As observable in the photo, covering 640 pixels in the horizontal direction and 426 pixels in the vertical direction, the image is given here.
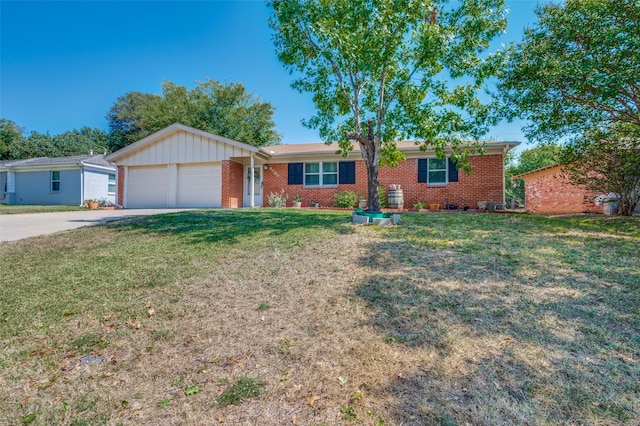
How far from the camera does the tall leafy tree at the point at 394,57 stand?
6.07m

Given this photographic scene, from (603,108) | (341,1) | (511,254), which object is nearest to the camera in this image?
(511,254)

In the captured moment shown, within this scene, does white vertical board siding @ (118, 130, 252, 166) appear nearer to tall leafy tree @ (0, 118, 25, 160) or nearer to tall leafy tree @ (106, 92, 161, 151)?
tall leafy tree @ (106, 92, 161, 151)

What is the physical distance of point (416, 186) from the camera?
43.7ft

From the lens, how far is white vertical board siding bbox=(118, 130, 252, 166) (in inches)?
552

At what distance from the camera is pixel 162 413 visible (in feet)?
6.73

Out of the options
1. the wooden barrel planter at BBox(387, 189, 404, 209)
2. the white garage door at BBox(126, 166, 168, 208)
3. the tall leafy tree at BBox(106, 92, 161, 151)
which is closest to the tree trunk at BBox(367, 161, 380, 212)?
the wooden barrel planter at BBox(387, 189, 404, 209)

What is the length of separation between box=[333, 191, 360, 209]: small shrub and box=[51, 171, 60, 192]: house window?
17.9 m

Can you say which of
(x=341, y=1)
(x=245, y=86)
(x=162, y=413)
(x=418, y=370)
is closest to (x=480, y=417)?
(x=418, y=370)

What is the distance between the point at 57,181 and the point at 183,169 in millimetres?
10681

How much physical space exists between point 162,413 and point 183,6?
42.9ft

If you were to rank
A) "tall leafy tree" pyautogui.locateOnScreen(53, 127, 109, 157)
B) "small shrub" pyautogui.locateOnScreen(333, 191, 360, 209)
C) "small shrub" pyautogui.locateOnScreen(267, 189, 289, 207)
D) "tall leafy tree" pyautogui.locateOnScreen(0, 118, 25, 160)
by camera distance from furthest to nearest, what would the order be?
"tall leafy tree" pyautogui.locateOnScreen(53, 127, 109, 157) < "tall leafy tree" pyautogui.locateOnScreen(0, 118, 25, 160) < "small shrub" pyautogui.locateOnScreen(267, 189, 289, 207) < "small shrub" pyautogui.locateOnScreen(333, 191, 360, 209)

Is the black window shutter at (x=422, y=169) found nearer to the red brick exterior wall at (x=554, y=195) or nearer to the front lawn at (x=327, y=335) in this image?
the red brick exterior wall at (x=554, y=195)

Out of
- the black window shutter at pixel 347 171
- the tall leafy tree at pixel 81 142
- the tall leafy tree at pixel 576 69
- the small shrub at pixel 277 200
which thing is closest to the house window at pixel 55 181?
the tall leafy tree at pixel 81 142

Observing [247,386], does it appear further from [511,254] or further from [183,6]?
[183,6]
